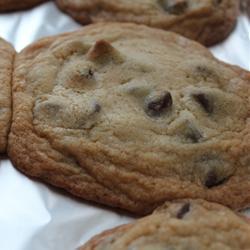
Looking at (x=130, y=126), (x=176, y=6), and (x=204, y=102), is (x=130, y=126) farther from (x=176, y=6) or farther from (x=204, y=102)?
(x=176, y=6)

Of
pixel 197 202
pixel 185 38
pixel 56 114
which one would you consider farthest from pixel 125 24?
pixel 197 202

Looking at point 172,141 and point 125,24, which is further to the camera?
point 125,24

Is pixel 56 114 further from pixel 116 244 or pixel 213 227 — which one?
pixel 213 227

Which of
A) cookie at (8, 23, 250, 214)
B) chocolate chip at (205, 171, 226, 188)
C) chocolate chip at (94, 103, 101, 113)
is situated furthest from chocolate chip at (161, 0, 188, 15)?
chocolate chip at (205, 171, 226, 188)

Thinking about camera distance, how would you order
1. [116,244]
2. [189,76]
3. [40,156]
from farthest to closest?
[189,76] < [40,156] < [116,244]

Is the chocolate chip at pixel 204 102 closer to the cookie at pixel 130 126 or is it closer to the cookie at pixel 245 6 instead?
the cookie at pixel 130 126
